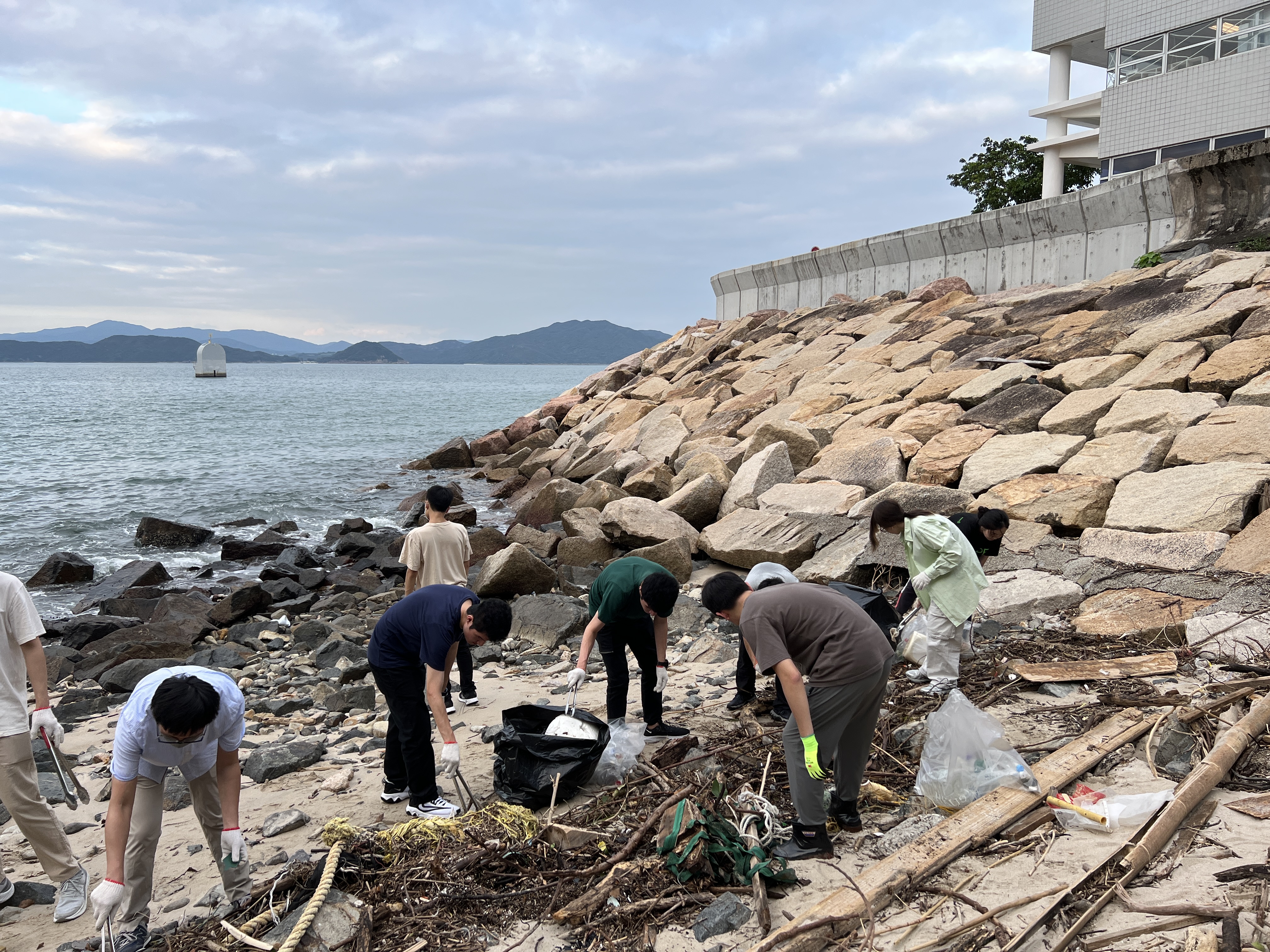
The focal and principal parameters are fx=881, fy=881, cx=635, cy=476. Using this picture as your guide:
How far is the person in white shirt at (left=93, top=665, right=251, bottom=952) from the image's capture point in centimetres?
317

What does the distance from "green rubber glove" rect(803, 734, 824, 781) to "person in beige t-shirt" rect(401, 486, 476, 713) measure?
310cm

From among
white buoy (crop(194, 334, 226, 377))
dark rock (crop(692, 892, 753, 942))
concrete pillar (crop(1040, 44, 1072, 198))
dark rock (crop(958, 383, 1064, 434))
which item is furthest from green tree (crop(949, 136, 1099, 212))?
white buoy (crop(194, 334, 226, 377))

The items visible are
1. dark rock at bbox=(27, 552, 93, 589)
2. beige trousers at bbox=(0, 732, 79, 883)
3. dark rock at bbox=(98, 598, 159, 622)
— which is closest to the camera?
beige trousers at bbox=(0, 732, 79, 883)

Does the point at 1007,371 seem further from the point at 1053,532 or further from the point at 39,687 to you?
the point at 39,687

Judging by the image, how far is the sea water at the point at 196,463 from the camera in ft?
52.6

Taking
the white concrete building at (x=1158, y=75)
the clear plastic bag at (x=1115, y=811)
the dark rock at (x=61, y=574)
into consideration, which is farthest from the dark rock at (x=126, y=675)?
the white concrete building at (x=1158, y=75)

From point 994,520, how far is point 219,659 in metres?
6.87

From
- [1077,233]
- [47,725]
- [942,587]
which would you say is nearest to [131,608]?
[47,725]

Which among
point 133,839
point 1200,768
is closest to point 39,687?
point 133,839

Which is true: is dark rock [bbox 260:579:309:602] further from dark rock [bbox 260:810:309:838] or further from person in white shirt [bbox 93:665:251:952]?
person in white shirt [bbox 93:665:251:952]

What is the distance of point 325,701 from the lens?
6.69m

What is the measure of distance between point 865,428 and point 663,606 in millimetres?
7139

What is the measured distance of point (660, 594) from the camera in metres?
4.51

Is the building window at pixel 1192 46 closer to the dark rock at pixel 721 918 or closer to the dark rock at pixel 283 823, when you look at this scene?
the dark rock at pixel 721 918
